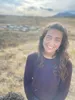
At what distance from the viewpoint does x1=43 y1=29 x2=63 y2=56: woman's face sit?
2.93m

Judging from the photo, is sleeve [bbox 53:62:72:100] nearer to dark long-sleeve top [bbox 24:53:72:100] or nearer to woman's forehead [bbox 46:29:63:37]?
dark long-sleeve top [bbox 24:53:72:100]

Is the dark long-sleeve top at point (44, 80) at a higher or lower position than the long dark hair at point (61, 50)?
lower

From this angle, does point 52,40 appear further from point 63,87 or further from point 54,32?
point 63,87

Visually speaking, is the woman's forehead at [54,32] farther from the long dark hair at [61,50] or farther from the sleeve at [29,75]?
the sleeve at [29,75]

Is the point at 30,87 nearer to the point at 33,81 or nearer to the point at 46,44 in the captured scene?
the point at 33,81

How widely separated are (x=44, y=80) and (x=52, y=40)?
42cm

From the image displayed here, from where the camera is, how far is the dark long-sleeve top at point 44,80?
2.99 m

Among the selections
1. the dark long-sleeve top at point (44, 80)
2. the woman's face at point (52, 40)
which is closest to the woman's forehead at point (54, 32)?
the woman's face at point (52, 40)

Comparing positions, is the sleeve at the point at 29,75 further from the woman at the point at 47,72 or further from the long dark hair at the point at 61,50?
the long dark hair at the point at 61,50

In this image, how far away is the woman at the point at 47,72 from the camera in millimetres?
2980

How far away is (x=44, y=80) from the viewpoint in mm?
3008

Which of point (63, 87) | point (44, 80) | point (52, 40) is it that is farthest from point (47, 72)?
point (52, 40)

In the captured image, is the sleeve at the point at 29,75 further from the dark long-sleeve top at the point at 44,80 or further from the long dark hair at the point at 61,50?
the long dark hair at the point at 61,50

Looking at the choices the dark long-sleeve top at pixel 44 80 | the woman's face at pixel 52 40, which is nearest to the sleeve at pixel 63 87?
the dark long-sleeve top at pixel 44 80
